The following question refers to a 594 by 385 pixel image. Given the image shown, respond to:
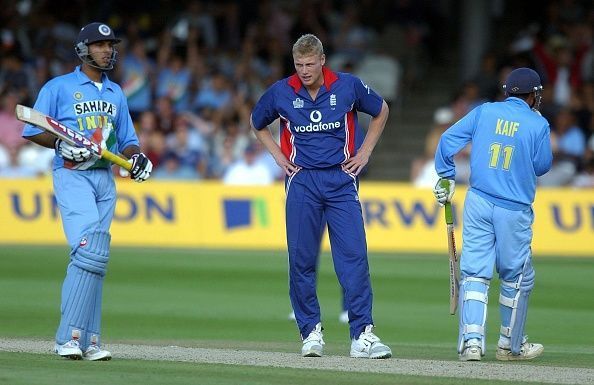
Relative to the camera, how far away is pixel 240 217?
1878 cm

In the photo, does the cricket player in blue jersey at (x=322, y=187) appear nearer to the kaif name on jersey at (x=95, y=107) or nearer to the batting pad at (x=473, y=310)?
the batting pad at (x=473, y=310)

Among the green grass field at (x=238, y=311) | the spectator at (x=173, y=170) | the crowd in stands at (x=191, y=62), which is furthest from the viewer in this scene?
the crowd in stands at (x=191, y=62)

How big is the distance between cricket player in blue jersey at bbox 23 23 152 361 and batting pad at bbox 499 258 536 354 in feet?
8.74

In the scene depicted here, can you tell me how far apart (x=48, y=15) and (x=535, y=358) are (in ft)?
55.1

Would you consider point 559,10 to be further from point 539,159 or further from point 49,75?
point 539,159

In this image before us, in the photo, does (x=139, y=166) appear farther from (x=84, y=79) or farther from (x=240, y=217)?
(x=240, y=217)

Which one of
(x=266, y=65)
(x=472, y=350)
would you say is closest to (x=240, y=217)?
(x=266, y=65)

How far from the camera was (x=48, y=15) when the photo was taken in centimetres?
2408

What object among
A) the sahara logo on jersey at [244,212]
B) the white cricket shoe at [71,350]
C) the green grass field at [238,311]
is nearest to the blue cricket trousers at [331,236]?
the green grass field at [238,311]

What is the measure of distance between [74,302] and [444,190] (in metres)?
2.63

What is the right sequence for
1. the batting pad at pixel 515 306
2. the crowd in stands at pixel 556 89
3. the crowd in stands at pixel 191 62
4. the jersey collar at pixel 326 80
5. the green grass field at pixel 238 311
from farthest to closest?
the crowd in stands at pixel 191 62 < the crowd in stands at pixel 556 89 < the batting pad at pixel 515 306 < the jersey collar at pixel 326 80 < the green grass field at pixel 238 311

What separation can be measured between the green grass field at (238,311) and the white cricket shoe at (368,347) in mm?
390

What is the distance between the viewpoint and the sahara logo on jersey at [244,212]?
1867 centimetres

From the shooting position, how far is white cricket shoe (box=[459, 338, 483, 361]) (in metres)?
8.70
